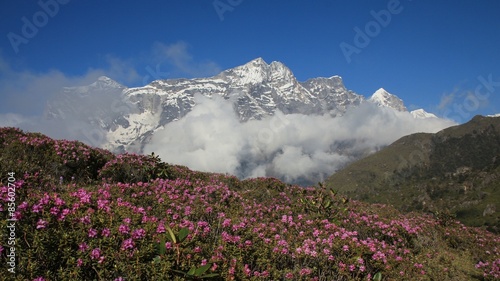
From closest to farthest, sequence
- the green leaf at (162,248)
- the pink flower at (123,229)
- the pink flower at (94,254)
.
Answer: the pink flower at (94,254)
the green leaf at (162,248)
the pink flower at (123,229)

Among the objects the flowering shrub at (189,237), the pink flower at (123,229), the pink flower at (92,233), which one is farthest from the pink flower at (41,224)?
the pink flower at (123,229)

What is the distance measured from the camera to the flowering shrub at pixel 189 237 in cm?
488

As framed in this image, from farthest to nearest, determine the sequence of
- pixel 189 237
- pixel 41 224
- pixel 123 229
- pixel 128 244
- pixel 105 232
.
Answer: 1. pixel 189 237
2. pixel 123 229
3. pixel 105 232
4. pixel 128 244
5. pixel 41 224

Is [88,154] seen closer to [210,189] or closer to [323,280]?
[210,189]

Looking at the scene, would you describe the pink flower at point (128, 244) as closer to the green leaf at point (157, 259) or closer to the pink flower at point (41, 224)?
the green leaf at point (157, 259)

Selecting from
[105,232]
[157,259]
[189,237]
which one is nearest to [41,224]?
[105,232]

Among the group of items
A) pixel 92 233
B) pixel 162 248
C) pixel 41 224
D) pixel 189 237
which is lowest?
pixel 162 248

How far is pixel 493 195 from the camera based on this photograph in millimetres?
171750

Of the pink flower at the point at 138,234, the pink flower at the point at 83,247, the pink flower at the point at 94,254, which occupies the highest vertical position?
the pink flower at the point at 138,234

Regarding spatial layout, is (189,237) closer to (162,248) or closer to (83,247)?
(162,248)

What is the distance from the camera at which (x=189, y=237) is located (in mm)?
6500

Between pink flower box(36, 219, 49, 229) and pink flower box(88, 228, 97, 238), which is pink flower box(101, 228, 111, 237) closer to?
pink flower box(88, 228, 97, 238)

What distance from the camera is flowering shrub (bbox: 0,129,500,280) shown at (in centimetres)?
488

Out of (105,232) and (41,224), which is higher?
(41,224)
